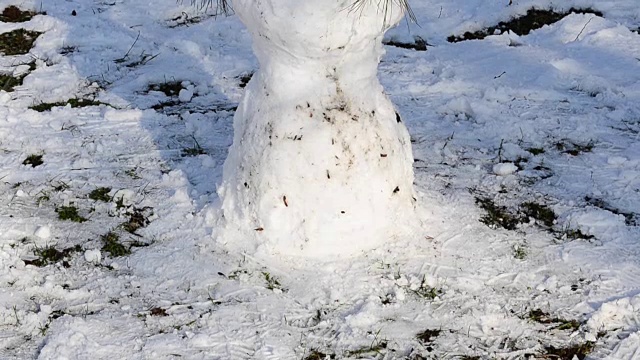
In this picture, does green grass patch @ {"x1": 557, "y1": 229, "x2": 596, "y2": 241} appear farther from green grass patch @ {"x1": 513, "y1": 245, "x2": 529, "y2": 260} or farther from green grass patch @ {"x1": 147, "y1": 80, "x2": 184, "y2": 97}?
green grass patch @ {"x1": 147, "y1": 80, "x2": 184, "y2": 97}

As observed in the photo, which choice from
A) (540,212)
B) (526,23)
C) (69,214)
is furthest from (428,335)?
(526,23)

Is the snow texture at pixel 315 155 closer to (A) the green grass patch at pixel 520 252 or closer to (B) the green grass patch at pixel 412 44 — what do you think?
(A) the green grass patch at pixel 520 252

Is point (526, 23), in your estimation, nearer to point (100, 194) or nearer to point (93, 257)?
point (100, 194)

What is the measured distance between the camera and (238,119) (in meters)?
4.30

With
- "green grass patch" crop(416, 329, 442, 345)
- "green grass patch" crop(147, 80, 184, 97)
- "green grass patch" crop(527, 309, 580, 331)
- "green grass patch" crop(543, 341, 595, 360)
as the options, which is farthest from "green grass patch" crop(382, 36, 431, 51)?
"green grass patch" crop(543, 341, 595, 360)

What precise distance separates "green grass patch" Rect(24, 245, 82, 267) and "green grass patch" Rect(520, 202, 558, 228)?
2228 mm

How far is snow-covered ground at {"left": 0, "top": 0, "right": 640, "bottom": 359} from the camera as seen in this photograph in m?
3.64

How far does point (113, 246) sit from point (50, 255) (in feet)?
0.96

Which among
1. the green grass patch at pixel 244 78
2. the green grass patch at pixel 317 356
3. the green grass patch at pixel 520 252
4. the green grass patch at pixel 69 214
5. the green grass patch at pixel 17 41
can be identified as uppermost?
Result: the green grass patch at pixel 520 252

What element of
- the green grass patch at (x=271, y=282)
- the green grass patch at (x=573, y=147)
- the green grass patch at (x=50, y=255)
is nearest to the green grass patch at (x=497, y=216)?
the green grass patch at (x=573, y=147)

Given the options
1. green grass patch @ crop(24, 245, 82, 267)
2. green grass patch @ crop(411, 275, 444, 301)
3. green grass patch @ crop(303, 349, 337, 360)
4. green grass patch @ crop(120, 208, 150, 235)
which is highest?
green grass patch @ crop(411, 275, 444, 301)

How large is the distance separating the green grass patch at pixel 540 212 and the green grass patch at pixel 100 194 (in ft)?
7.12

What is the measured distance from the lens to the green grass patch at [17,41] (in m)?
6.62

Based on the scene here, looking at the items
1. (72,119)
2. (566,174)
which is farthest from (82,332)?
(566,174)
